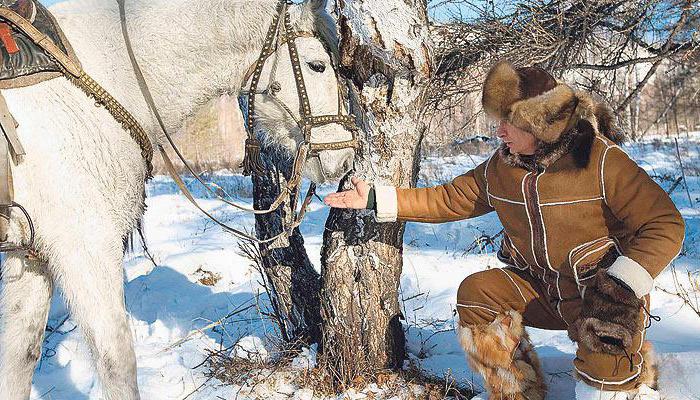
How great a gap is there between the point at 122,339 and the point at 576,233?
1.90m

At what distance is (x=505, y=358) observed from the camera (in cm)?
249

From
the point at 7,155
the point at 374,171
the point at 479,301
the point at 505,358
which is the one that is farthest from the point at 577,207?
the point at 7,155

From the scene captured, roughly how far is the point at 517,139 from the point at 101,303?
1805 millimetres

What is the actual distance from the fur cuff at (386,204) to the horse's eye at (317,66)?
585 millimetres

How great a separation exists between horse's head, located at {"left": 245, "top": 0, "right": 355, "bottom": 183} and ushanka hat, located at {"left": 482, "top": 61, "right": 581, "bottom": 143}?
69cm

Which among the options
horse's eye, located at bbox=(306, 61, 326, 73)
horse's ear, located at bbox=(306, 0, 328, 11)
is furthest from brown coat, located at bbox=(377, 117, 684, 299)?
horse's ear, located at bbox=(306, 0, 328, 11)

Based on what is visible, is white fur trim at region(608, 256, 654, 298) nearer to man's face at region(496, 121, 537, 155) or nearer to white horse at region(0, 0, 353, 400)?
man's face at region(496, 121, 537, 155)

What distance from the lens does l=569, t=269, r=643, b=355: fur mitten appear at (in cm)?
212

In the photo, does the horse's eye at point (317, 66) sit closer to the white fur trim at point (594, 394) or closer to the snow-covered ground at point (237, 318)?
the snow-covered ground at point (237, 318)

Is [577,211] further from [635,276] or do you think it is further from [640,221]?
[635,276]

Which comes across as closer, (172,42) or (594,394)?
(594,394)

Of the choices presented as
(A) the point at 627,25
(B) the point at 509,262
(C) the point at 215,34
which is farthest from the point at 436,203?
(A) the point at 627,25

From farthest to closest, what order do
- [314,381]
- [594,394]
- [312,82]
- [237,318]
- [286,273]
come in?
[237,318]
[286,273]
[314,381]
[312,82]
[594,394]

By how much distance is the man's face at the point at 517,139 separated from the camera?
2387 millimetres
